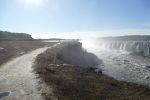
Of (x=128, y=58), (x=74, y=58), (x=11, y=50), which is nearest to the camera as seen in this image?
(x=11, y=50)

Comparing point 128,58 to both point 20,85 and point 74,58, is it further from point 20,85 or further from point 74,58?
point 20,85

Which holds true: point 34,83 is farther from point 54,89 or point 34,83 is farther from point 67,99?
point 67,99

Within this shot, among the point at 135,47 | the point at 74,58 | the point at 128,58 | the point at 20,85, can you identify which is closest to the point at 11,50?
the point at 74,58

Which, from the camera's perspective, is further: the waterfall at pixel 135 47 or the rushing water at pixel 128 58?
the waterfall at pixel 135 47

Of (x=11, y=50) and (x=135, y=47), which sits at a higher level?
(x=11, y=50)

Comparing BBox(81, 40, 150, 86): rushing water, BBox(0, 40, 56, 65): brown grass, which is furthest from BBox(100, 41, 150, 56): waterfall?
BBox(0, 40, 56, 65): brown grass

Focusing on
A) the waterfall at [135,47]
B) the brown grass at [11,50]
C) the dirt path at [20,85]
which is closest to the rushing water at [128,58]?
the waterfall at [135,47]

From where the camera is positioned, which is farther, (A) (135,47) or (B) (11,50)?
(A) (135,47)

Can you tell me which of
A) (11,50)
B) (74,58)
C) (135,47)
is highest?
(11,50)

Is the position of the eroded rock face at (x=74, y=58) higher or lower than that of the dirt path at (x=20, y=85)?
lower

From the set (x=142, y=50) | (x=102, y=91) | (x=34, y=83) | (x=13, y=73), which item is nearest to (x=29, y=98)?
(x=34, y=83)

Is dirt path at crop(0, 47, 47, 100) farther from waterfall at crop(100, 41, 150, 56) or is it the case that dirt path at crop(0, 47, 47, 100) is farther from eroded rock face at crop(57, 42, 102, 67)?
waterfall at crop(100, 41, 150, 56)

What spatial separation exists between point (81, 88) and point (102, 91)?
1.47 meters

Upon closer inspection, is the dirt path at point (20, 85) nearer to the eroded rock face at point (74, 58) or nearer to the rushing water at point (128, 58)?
the eroded rock face at point (74, 58)
